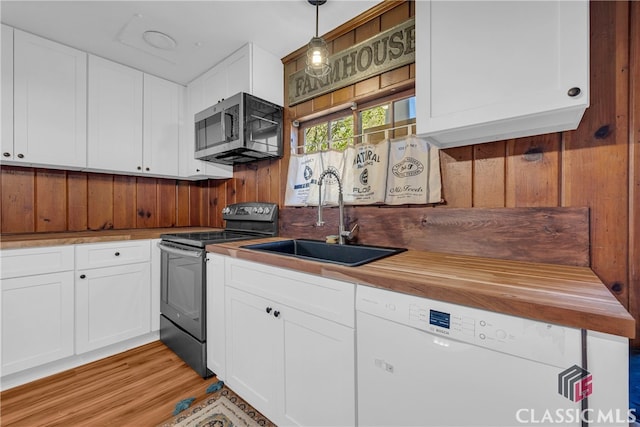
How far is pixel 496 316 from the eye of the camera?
29.4 inches

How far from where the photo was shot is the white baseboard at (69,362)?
1.70 meters

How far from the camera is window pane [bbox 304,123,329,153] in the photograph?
2.07 metres

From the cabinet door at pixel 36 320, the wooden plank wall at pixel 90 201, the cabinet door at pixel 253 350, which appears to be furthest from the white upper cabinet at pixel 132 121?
the cabinet door at pixel 253 350

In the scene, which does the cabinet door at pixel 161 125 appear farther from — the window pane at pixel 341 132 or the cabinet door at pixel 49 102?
the window pane at pixel 341 132

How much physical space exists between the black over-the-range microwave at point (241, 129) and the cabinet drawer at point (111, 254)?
880 mm

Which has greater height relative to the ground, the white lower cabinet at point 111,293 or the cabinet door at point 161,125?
the cabinet door at point 161,125

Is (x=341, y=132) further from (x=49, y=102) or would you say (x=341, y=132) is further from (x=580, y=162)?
(x=49, y=102)

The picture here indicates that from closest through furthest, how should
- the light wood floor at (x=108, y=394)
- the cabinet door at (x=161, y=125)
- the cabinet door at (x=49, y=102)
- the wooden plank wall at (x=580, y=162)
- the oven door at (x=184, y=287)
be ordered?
the wooden plank wall at (x=580, y=162), the light wood floor at (x=108, y=394), the oven door at (x=184, y=287), the cabinet door at (x=49, y=102), the cabinet door at (x=161, y=125)

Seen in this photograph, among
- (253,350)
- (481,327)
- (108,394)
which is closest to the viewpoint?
(481,327)

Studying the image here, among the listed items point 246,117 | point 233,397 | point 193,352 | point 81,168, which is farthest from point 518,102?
point 81,168

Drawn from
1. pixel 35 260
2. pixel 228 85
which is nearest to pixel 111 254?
pixel 35 260

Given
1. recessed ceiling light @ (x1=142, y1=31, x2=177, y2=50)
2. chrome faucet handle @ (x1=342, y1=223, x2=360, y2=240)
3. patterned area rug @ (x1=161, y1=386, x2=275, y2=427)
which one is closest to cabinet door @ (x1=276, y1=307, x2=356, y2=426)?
patterned area rug @ (x1=161, y1=386, x2=275, y2=427)

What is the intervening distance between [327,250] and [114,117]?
6.97 feet

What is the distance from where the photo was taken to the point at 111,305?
2.05 m
